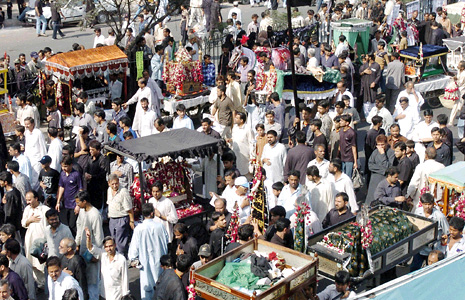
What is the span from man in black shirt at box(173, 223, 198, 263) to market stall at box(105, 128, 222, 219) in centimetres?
167

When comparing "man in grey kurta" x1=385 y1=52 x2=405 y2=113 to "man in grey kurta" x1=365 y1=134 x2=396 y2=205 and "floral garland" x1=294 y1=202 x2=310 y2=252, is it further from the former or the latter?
"floral garland" x1=294 y1=202 x2=310 y2=252

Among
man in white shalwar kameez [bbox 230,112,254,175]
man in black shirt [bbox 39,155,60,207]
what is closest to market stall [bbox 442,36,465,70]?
man in white shalwar kameez [bbox 230,112,254,175]

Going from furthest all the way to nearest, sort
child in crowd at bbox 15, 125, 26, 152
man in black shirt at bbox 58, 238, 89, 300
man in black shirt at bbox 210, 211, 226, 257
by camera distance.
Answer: child in crowd at bbox 15, 125, 26, 152
man in black shirt at bbox 210, 211, 226, 257
man in black shirt at bbox 58, 238, 89, 300

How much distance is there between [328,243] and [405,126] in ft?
18.2

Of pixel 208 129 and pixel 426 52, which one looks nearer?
pixel 208 129

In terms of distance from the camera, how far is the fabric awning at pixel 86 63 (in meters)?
15.9

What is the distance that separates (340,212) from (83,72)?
26.9 ft

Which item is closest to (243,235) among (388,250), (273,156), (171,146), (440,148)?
(388,250)

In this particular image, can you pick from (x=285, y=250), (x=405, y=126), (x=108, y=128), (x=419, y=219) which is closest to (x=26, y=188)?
(x=108, y=128)

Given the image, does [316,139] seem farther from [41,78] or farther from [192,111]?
[41,78]

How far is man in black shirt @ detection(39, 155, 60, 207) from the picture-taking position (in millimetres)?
11352

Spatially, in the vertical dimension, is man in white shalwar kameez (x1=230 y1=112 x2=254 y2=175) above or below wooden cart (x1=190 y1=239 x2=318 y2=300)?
above

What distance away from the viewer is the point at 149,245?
375 inches

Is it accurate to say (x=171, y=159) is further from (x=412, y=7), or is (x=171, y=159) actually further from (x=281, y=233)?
(x=412, y=7)
